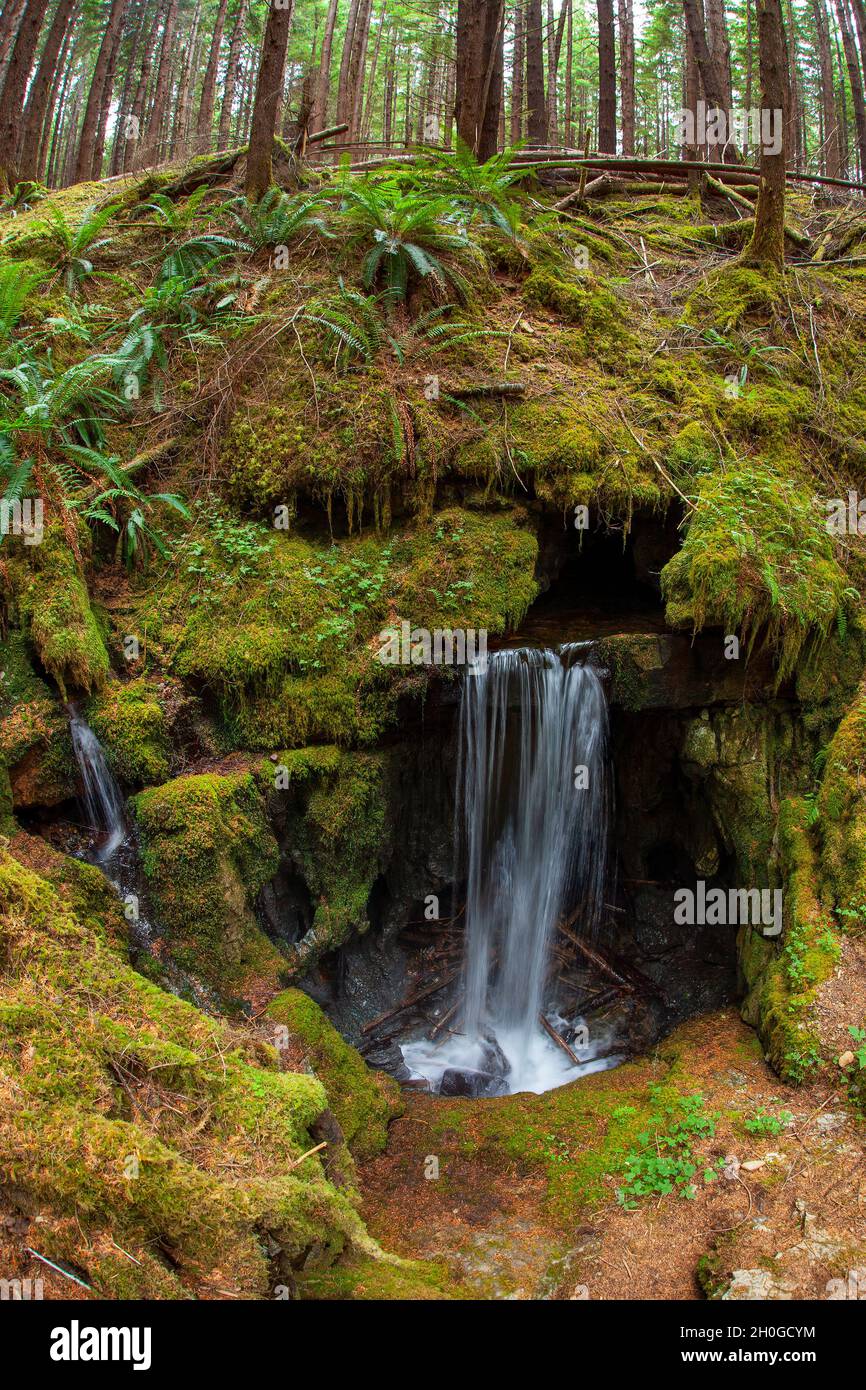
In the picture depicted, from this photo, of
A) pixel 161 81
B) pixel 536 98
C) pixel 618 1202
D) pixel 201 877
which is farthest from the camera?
pixel 161 81

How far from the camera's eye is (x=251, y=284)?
30.4 ft

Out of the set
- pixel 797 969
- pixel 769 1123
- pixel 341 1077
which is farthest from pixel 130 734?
pixel 797 969

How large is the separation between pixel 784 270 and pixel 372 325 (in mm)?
5423

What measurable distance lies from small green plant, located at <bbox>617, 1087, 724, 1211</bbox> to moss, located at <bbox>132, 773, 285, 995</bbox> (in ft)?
9.59

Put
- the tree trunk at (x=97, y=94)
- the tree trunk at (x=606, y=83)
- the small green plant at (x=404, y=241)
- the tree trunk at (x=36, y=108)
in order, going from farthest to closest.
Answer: the tree trunk at (x=97, y=94)
the tree trunk at (x=606, y=83)
the tree trunk at (x=36, y=108)
the small green plant at (x=404, y=241)

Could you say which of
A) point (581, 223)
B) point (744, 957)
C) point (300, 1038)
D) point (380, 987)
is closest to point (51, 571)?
point (300, 1038)

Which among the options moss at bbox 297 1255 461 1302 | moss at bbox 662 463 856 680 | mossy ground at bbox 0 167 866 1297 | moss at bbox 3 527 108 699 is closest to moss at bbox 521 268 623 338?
mossy ground at bbox 0 167 866 1297

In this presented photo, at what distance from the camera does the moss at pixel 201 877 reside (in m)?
6.16

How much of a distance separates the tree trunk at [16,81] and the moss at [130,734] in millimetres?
10096

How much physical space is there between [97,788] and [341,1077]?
2.89 m

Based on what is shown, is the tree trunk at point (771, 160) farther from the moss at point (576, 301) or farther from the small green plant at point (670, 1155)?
the small green plant at point (670, 1155)

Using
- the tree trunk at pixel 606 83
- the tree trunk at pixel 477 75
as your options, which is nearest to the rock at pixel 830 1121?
the tree trunk at pixel 477 75

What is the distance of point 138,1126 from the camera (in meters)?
3.80

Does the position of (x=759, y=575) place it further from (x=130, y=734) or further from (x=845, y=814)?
(x=130, y=734)
